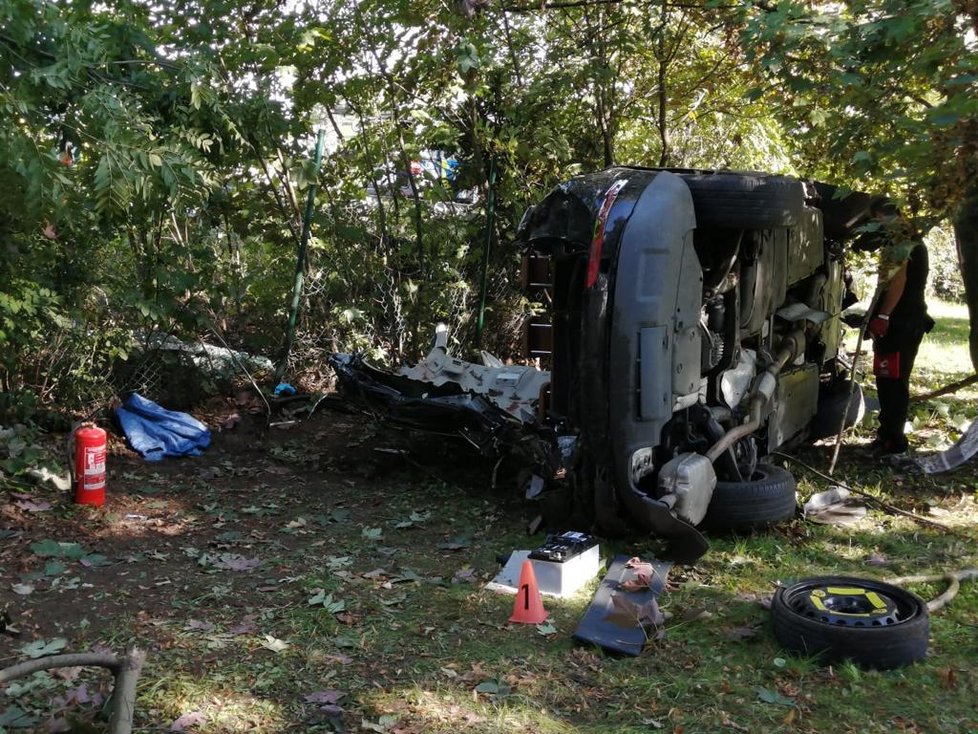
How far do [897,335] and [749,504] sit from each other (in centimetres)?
271

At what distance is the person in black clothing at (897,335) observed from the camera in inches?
272

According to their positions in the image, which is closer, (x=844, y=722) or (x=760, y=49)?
(x=844, y=722)

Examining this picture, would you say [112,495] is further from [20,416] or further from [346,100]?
[346,100]

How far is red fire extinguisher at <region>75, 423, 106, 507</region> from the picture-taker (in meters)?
5.57

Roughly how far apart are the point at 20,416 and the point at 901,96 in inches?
248

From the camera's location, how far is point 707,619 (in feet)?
14.0

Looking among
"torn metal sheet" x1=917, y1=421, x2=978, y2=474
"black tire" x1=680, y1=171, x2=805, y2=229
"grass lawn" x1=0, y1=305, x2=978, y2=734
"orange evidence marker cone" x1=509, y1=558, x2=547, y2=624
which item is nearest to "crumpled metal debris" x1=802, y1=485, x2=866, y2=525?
"grass lawn" x1=0, y1=305, x2=978, y2=734

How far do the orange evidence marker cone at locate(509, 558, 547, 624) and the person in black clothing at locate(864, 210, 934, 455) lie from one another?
3.97m

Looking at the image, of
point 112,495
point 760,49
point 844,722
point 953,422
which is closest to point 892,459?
point 953,422

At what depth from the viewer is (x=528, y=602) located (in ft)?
13.9

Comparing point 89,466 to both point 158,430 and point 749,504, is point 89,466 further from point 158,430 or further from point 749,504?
point 749,504

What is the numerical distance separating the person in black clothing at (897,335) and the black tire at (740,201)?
202 centimetres

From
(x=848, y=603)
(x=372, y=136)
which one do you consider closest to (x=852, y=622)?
(x=848, y=603)

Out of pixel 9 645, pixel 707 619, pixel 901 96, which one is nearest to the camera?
pixel 9 645
